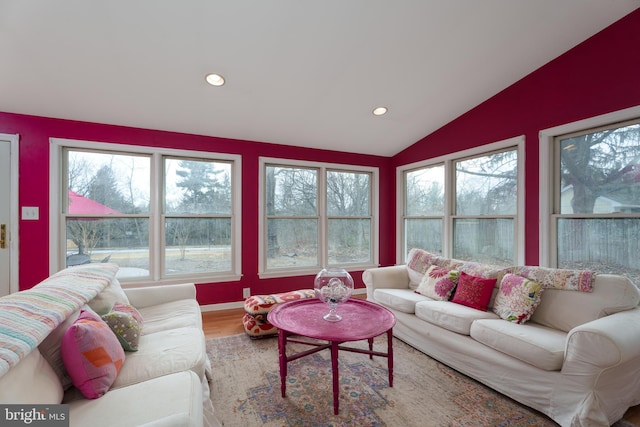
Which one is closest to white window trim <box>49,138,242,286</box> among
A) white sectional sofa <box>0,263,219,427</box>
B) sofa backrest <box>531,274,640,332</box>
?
white sectional sofa <box>0,263,219,427</box>

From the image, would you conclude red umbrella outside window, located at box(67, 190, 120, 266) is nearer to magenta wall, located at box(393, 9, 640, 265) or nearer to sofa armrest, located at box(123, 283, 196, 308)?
sofa armrest, located at box(123, 283, 196, 308)

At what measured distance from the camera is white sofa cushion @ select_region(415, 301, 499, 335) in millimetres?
2197

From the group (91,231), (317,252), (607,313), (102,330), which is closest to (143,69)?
(91,231)

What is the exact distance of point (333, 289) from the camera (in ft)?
6.91

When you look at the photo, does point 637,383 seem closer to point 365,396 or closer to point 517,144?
point 365,396

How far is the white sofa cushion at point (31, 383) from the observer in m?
0.96

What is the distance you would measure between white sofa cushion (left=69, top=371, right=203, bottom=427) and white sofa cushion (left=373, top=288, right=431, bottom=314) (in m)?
1.96

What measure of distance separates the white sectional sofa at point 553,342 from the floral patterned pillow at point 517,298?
0.08 ft

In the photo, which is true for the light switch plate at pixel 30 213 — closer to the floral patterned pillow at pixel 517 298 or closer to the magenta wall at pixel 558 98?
the floral patterned pillow at pixel 517 298

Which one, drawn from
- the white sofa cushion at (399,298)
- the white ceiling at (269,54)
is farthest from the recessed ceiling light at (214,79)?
the white sofa cushion at (399,298)

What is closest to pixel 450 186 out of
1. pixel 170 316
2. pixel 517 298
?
pixel 517 298

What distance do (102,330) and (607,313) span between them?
119 inches

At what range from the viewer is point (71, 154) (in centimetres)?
313

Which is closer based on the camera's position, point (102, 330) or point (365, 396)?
point (102, 330)
